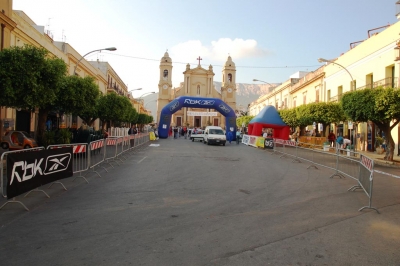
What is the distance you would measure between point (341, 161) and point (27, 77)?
1124 centimetres

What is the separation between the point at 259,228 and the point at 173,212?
5.57ft

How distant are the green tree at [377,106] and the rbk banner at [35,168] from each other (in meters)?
14.6

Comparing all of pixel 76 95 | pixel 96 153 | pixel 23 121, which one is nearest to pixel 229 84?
pixel 23 121

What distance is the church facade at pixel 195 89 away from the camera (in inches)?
3120

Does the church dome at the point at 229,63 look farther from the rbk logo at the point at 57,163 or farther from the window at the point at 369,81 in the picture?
the rbk logo at the point at 57,163

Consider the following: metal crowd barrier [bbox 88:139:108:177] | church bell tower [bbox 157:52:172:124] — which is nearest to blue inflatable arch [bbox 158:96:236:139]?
metal crowd barrier [bbox 88:139:108:177]

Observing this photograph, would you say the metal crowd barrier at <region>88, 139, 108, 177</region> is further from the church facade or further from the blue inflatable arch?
the church facade

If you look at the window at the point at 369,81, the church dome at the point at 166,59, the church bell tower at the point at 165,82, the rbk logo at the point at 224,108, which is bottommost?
the rbk logo at the point at 224,108

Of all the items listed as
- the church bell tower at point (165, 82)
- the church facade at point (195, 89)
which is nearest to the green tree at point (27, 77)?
the church facade at point (195, 89)

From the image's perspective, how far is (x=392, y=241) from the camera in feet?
16.7

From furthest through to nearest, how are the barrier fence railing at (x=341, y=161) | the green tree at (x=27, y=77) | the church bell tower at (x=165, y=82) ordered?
the church bell tower at (x=165, y=82) < the green tree at (x=27, y=77) < the barrier fence railing at (x=341, y=161)

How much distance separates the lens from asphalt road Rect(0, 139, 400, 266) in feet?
14.1

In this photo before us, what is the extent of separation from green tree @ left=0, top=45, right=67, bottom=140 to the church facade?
65.3 metres

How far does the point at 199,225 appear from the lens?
5.62 metres
